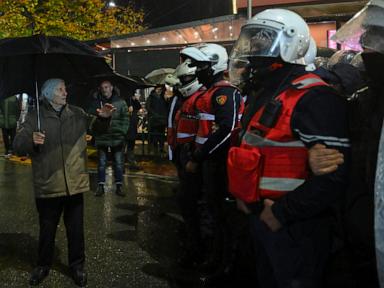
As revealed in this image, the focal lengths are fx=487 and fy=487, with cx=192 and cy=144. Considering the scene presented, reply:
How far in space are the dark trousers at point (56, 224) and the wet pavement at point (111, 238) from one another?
0.70 ft

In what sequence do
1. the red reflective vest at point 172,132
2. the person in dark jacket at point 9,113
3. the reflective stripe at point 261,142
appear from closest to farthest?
1. the reflective stripe at point 261,142
2. the red reflective vest at point 172,132
3. the person in dark jacket at point 9,113

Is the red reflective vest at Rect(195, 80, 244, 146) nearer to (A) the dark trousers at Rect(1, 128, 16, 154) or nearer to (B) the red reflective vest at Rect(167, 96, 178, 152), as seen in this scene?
(B) the red reflective vest at Rect(167, 96, 178, 152)

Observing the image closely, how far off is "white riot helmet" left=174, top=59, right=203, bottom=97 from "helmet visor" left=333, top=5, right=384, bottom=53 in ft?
7.98

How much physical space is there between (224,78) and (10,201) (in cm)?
466

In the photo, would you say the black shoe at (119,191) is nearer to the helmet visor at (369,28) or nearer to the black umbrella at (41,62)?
the black umbrella at (41,62)

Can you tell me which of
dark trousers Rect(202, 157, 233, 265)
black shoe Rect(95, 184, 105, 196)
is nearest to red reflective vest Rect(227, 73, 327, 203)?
dark trousers Rect(202, 157, 233, 265)

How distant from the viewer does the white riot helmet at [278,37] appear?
8.90 feet

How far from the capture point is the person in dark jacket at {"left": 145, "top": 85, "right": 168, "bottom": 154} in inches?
505

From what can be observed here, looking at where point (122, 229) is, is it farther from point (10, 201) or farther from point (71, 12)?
point (71, 12)

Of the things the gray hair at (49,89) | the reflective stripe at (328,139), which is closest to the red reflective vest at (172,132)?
the gray hair at (49,89)

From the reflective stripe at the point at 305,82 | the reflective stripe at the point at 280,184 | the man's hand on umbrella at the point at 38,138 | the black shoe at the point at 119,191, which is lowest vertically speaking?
the black shoe at the point at 119,191

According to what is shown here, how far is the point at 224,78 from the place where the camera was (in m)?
4.76

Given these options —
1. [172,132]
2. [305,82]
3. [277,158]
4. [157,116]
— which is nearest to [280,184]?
[277,158]

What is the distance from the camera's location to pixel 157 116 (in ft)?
42.2
